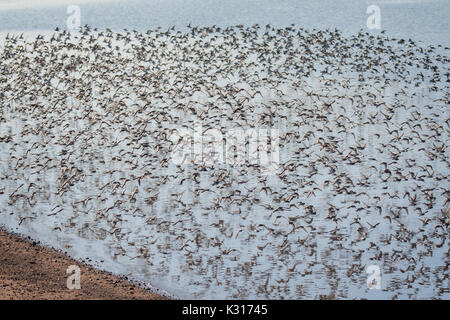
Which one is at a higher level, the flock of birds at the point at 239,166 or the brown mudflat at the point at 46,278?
the flock of birds at the point at 239,166

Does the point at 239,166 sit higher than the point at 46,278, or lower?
higher

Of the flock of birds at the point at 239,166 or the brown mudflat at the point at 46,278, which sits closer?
the brown mudflat at the point at 46,278

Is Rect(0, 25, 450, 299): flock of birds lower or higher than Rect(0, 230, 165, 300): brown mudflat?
higher

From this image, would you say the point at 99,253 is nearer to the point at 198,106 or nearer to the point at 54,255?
the point at 54,255

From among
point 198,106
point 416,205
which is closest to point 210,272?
point 416,205
